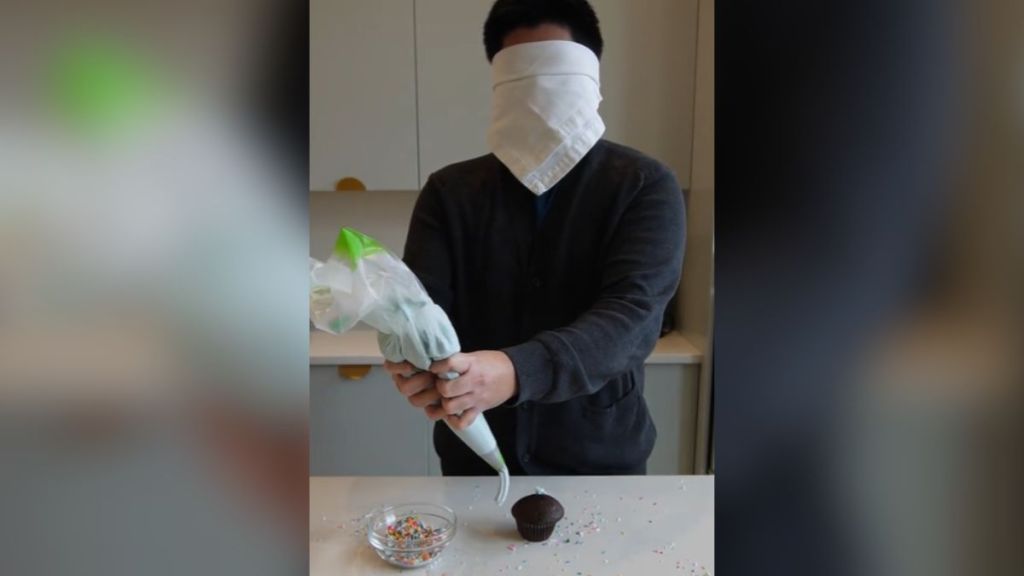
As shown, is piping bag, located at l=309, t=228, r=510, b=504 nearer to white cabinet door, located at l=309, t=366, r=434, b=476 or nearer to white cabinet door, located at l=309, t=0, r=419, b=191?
white cabinet door, located at l=309, t=366, r=434, b=476

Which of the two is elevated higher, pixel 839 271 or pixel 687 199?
pixel 839 271

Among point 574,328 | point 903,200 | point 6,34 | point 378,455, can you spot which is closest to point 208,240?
point 6,34

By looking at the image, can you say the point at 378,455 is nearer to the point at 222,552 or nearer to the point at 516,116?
the point at 516,116

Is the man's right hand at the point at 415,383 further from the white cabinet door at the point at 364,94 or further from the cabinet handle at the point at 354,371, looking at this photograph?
the white cabinet door at the point at 364,94

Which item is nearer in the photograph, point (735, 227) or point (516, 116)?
point (735, 227)

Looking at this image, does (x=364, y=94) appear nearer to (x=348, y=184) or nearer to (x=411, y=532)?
(x=348, y=184)

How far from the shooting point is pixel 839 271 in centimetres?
17

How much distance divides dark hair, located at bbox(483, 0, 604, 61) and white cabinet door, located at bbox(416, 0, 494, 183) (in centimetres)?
84

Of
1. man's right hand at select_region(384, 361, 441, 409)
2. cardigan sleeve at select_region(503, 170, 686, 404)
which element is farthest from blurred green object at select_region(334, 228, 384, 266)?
cardigan sleeve at select_region(503, 170, 686, 404)

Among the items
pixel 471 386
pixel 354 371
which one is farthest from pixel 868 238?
pixel 354 371

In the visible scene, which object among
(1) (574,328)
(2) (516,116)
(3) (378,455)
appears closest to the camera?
(1) (574,328)

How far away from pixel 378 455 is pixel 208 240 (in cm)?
166

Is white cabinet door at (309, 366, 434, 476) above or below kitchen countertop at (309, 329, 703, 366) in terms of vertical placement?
below

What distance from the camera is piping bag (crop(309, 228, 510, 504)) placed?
381 mm
